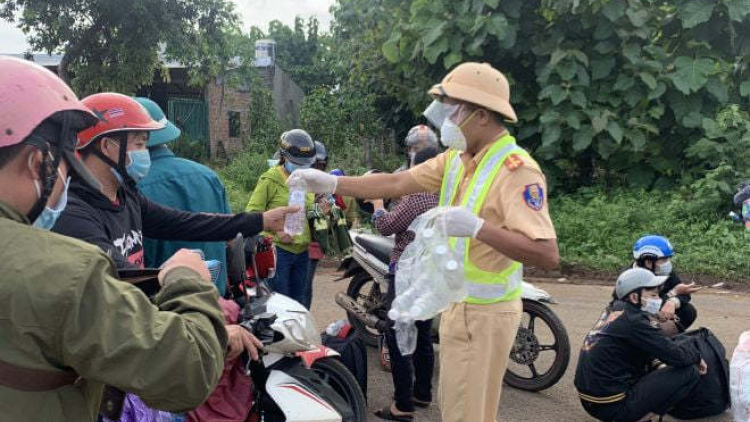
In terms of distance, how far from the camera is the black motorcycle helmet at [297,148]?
4961 mm

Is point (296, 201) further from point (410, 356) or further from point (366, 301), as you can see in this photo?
point (366, 301)

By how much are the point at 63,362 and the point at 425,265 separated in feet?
5.07

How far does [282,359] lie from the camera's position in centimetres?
349

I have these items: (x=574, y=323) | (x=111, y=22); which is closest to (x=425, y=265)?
(x=574, y=323)

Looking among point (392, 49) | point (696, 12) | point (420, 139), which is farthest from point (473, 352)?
point (392, 49)

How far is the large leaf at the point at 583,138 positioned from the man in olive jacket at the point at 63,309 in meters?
9.43

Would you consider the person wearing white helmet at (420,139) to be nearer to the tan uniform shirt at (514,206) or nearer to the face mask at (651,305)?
the face mask at (651,305)

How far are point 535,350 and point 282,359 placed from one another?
207 cm

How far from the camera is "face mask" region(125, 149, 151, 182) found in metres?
2.87

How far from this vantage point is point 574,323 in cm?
631

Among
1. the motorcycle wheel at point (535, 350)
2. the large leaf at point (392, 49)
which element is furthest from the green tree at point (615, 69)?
the motorcycle wheel at point (535, 350)

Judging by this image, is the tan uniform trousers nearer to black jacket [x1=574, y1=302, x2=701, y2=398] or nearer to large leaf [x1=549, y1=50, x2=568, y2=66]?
black jacket [x1=574, y1=302, x2=701, y2=398]

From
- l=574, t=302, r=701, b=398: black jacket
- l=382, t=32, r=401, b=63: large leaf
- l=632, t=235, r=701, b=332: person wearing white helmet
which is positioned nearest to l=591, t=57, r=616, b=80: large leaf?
l=382, t=32, r=401, b=63: large leaf

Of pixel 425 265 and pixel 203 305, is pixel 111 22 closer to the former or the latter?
pixel 425 265
